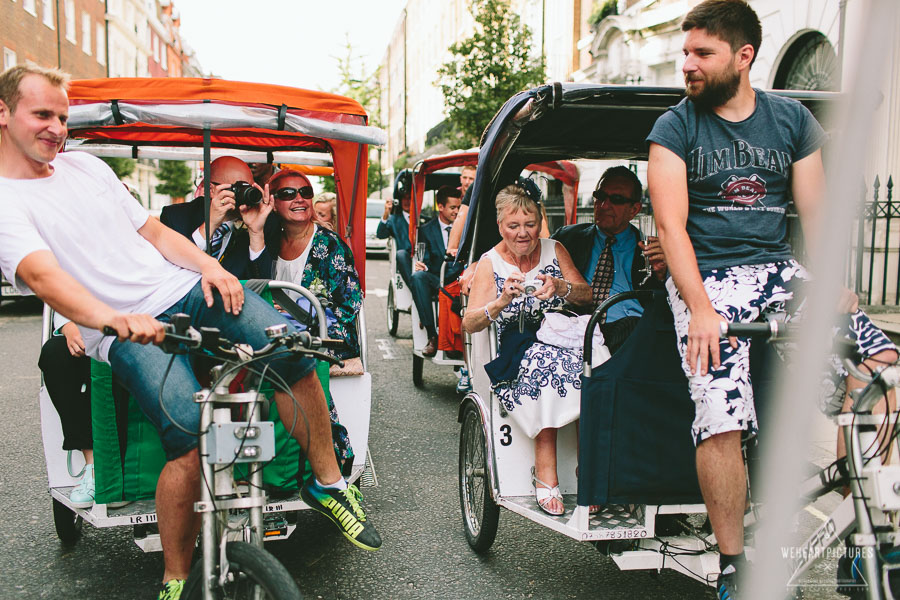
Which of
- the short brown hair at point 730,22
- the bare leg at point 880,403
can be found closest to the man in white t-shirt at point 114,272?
the bare leg at point 880,403

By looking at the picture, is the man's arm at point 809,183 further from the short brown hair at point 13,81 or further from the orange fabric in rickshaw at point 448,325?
the orange fabric in rickshaw at point 448,325

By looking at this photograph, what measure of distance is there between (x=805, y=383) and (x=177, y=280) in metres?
2.51

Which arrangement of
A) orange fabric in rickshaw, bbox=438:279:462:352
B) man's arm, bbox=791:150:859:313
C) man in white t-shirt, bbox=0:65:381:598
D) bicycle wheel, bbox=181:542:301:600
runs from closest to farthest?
bicycle wheel, bbox=181:542:301:600, man in white t-shirt, bbox=0:65:381:598, man's arm, bbox=791:150:859:313, orange fabric in rickshaw, bbox=438:279:462:352

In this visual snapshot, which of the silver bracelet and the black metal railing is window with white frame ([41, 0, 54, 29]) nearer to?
the black metal railing

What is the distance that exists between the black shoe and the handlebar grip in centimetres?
88

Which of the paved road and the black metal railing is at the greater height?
the black metal railing

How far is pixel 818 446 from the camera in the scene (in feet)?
18.1

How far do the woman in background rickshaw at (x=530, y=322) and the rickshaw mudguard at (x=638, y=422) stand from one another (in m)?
0.43

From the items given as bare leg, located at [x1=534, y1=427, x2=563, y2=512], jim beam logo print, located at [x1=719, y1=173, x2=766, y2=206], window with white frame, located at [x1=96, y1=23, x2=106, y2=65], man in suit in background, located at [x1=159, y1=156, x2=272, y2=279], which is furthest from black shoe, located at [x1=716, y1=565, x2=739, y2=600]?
window with white frame, located at [x1=96, y1=23, x2=106, y2=65]

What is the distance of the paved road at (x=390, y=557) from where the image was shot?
12.2 ft

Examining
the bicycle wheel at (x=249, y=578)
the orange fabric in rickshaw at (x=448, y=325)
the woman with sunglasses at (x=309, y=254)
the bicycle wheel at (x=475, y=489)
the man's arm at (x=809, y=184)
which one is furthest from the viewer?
the orange fabric in rickshaw at (x=448, y=325)

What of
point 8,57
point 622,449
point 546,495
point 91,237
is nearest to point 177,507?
point 91,237

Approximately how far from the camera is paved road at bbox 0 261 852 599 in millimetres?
3717

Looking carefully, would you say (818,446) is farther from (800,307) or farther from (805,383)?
(805,383)
